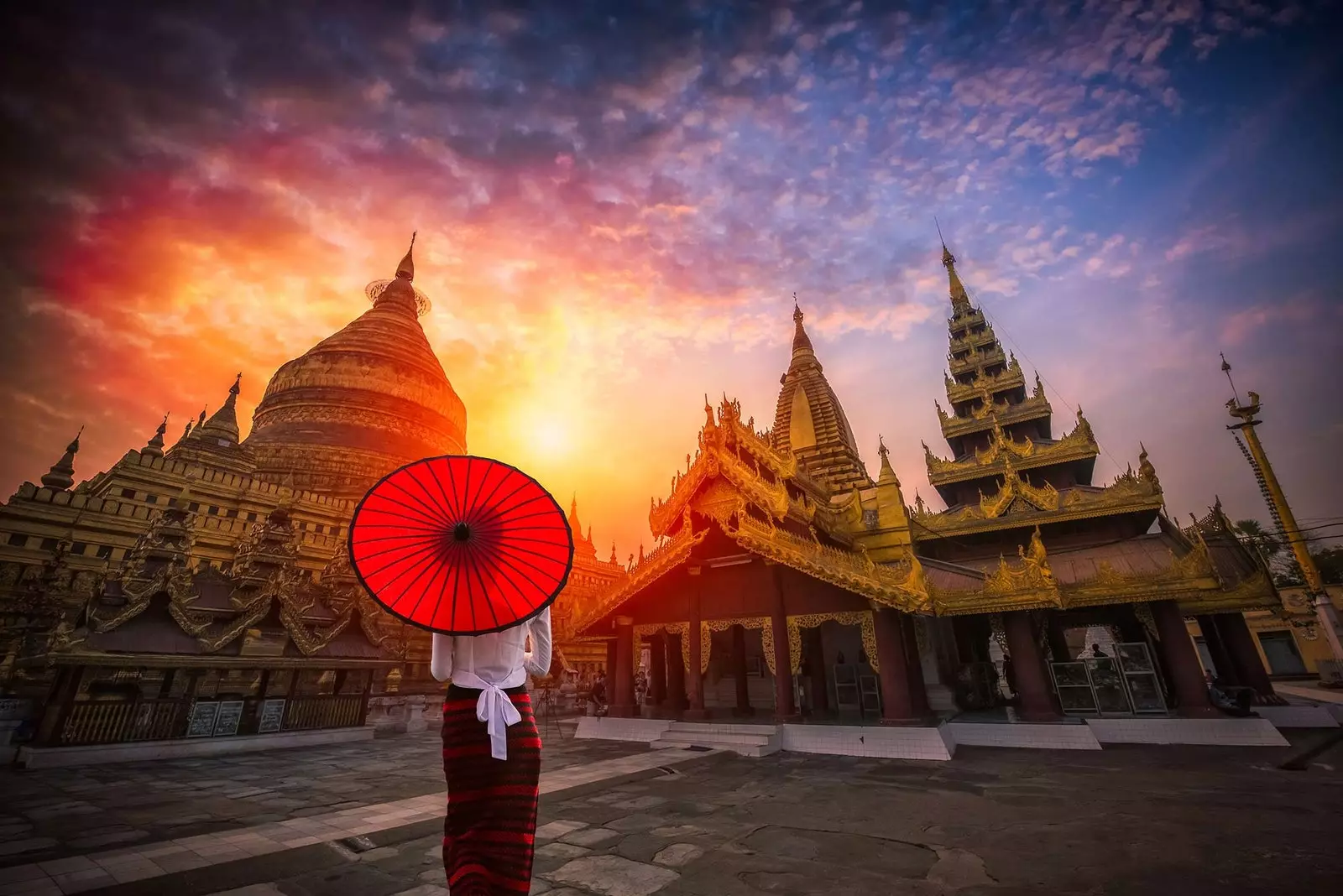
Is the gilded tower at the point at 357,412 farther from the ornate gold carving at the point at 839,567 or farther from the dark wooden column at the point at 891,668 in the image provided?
the dark wooden column at the point at 891,668

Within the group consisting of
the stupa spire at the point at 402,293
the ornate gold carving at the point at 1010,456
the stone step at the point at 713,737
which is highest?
the stupa spire at the point at 402,293

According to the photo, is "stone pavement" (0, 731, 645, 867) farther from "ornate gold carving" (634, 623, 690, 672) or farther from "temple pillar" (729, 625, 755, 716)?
"temple pillar" (729, 625, 755, 716)

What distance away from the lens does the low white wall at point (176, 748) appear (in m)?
9.40

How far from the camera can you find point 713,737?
1145cm

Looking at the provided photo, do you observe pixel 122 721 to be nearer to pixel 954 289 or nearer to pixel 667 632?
pixel 667 632

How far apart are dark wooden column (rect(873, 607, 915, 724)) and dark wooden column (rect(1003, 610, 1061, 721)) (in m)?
2.39

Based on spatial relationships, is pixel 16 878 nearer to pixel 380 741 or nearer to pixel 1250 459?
pixel 380 741

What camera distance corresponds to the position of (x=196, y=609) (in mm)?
12438

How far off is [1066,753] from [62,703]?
18.3 meters

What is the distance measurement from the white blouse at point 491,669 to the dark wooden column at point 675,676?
1220 centimetres

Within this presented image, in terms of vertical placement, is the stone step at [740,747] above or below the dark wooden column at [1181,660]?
below

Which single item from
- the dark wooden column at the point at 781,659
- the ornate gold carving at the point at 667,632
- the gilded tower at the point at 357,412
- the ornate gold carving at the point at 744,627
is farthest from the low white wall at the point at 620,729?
the gilded tower at the point at 357,412

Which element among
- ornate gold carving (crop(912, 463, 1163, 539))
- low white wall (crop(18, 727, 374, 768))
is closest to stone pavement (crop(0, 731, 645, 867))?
low white wall (crop(18, 727, 374, 768))

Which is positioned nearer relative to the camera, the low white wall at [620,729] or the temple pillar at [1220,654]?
the low white wall at [620,729]
